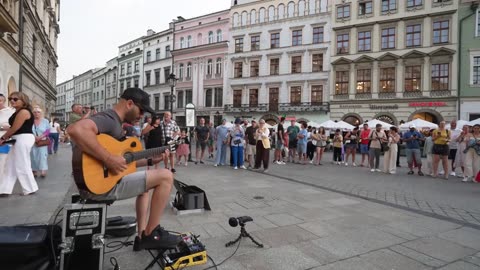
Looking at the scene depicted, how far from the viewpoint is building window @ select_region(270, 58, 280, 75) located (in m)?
35.2

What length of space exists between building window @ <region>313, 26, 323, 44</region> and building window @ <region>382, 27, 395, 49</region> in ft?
21.2

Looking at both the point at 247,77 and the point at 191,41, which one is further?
the point at 191,41

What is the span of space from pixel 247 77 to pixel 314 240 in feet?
112

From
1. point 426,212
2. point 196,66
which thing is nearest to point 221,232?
point 426,212

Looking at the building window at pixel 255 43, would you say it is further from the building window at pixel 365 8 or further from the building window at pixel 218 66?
the building window at pixel 365 8

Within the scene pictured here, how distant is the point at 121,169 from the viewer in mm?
2449

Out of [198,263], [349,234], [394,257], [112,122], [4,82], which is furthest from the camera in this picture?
[4,82]

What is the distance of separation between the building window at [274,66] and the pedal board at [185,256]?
3375cm

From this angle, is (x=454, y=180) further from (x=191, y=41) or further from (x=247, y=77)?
(x=191, y=41)

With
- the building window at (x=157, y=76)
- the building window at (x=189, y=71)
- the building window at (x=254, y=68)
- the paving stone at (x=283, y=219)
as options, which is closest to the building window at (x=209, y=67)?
the building window at (x=189, y=71)

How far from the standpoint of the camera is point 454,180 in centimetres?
925

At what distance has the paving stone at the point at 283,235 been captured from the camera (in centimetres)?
348

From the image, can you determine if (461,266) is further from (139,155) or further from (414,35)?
(414,35)

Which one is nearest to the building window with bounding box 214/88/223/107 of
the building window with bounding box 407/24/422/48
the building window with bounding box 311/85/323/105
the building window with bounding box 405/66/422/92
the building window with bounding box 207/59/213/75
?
the building window with bounding box 207/59/213/75
